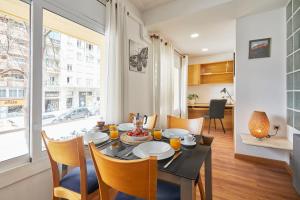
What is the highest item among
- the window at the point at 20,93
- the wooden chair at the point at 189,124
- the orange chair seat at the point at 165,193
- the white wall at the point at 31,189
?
the window at the point at 20,93

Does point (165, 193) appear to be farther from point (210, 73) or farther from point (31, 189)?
point (210, 73)

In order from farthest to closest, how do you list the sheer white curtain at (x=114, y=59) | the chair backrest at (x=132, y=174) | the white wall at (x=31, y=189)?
the sheer white curtain at (x=114, y=59)
the white wall at (x=31, y=189)
the chair backrest at (x=132, y=174)

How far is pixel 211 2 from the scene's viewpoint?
2.15m

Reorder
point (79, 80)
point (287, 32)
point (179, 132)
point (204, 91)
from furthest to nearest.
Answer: point (204, 91), point (287, 32), point (79, 80), point (179, 132)

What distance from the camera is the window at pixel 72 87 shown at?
160 centimetres

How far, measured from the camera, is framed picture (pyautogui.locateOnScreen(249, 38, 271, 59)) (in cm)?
228

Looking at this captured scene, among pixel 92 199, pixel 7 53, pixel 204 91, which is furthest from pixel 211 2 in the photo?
pixel 204 91

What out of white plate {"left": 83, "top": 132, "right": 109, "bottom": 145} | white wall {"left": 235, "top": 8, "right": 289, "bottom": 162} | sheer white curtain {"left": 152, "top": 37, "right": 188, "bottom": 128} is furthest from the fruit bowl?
white wall {"left": 235, "top": 8, "right": 289, "bottom": 162}

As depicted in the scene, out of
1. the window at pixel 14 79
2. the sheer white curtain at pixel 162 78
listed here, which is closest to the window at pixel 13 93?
the window at pixel 14 79

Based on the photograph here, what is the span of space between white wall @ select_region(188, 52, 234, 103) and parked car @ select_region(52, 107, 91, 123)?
14.3 ft

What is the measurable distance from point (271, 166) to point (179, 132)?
6.16 ft

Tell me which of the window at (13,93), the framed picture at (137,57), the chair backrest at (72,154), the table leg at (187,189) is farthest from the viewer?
the framed picture at (137,57)

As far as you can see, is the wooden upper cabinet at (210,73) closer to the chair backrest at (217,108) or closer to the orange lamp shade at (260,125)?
the chair backrest at (217,108)

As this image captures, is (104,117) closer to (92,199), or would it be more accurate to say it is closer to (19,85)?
(19,85)
